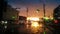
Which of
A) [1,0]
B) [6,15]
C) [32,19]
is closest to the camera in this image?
[32,19]

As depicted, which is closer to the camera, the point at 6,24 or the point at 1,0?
the point at 6,24

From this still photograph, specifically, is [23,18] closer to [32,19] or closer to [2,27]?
[32,19]

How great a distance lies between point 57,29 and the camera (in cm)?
1969

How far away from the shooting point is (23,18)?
17688mm

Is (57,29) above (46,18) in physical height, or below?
below

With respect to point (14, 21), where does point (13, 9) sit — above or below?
above

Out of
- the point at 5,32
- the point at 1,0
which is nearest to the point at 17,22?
the point at 5,32

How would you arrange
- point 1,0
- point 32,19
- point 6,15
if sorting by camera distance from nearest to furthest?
point 32,19 → point 6,15 → point 1,0

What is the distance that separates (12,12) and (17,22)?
211 centimetres

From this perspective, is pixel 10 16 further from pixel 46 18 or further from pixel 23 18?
pixel 46 18

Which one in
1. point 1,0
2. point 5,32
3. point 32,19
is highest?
point 1,0

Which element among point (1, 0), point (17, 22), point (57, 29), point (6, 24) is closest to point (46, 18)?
point (57, 29)

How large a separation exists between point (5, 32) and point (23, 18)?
2.25 metres

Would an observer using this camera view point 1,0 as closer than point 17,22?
No
